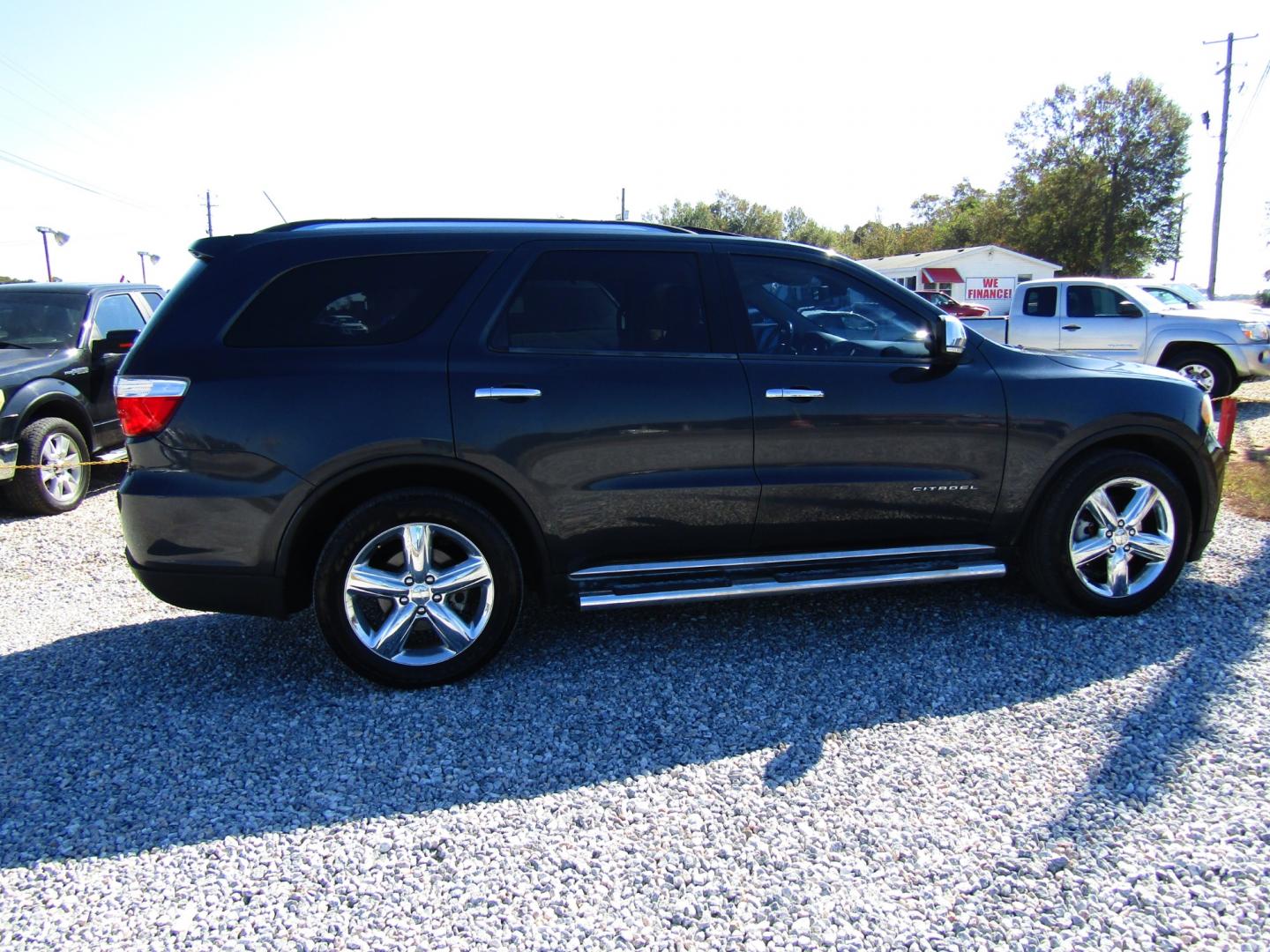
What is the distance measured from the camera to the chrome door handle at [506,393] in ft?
11.7

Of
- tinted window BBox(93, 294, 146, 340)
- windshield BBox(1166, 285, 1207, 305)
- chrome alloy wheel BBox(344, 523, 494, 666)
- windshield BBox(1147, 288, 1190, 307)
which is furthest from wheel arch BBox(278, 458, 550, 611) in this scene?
windshield BBox(1166, 285, 1207, 305)

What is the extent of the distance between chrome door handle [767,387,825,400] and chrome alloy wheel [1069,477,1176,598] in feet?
4.69

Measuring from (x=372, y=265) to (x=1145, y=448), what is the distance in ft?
12.2

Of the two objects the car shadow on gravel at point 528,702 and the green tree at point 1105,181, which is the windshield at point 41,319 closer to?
the car shadow on gravel at point 528,702

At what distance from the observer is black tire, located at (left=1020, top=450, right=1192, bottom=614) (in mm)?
4184

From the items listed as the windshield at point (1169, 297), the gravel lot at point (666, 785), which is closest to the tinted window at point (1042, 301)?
the windshield at point (1169, 297)

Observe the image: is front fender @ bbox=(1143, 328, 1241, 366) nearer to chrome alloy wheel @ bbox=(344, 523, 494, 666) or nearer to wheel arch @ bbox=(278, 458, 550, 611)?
→ wheel arch @ bbox=(278, 458, 550, 611)

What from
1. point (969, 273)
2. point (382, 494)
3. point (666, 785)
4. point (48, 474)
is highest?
point (969, 273)

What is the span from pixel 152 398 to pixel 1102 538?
164 inches

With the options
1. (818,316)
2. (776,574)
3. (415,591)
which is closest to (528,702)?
(415,591)

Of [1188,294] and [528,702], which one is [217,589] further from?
[1188,294]

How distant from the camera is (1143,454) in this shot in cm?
431

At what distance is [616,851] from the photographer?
8.52ft

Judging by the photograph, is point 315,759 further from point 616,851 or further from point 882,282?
point 882,282
